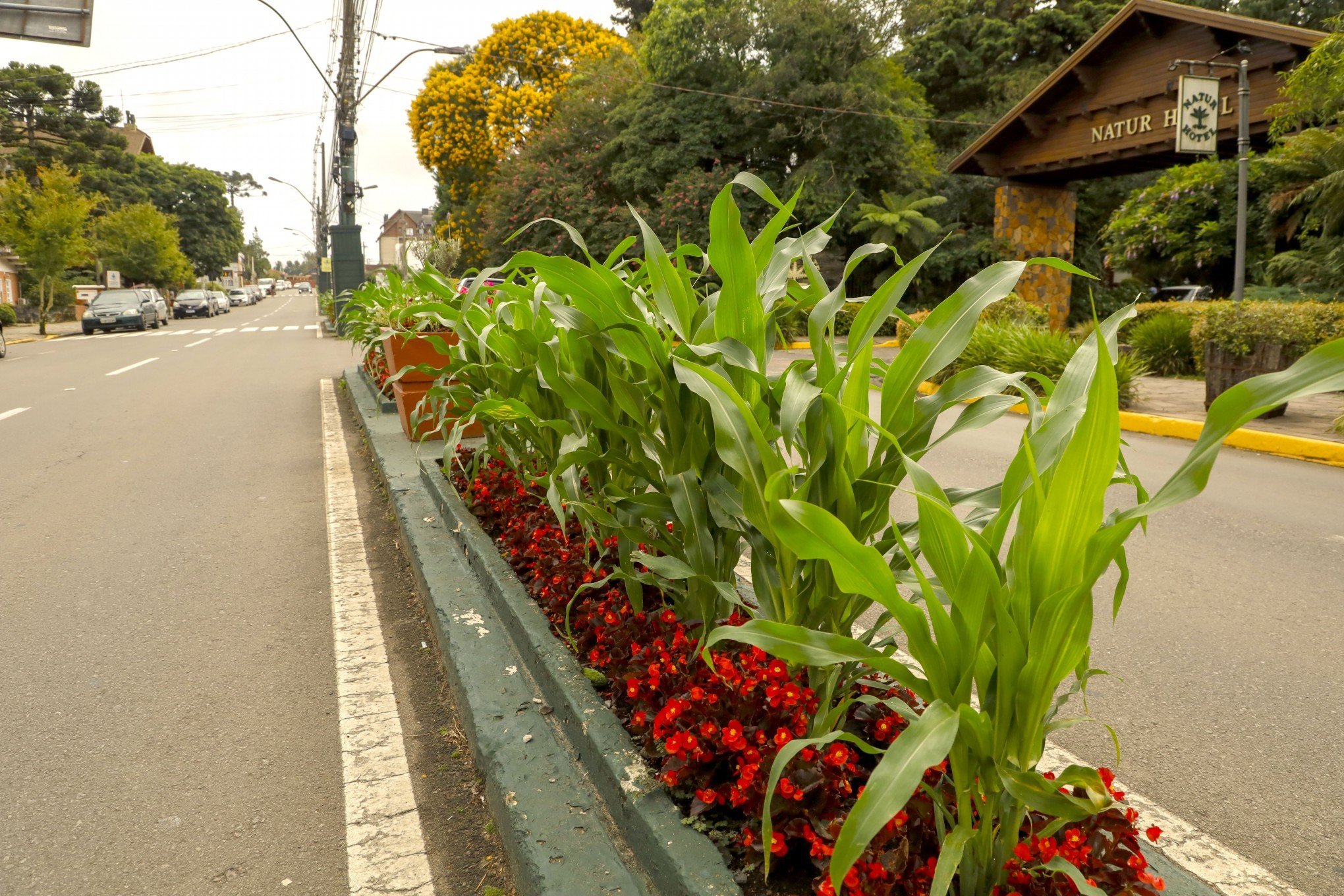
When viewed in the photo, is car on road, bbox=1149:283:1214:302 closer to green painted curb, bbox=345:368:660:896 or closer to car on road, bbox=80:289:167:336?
green painted curb, bbox=345:368:660:896

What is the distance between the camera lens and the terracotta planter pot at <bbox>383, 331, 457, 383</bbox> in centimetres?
717

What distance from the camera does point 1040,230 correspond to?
1839 cm

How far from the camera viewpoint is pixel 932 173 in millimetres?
25203

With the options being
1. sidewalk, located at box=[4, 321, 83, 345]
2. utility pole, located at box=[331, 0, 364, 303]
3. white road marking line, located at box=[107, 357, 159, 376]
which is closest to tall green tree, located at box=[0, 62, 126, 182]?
sidewalk, located at box=[4, 321, 83, 345]

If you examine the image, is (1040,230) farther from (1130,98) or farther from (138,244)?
(138,244)

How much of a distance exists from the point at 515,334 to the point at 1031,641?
251 centimetres

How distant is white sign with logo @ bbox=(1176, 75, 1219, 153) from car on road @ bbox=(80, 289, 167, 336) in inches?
1180

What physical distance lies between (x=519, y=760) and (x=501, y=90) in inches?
1333

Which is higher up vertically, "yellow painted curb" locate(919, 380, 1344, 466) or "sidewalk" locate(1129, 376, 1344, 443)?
"sidewalk" locate(1129, 376, 1344, 443)

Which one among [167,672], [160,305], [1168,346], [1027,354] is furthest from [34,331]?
[167,672]

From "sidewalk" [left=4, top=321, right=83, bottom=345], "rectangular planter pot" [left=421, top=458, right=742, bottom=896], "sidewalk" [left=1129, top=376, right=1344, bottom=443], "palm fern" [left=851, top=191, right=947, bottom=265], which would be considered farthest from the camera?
"sidewalk" [left=4, top=321, right=83, bottom=345]

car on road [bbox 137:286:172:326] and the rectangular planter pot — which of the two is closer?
the rectangular planter pot

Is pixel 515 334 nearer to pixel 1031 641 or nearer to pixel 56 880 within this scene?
pixel 56 880

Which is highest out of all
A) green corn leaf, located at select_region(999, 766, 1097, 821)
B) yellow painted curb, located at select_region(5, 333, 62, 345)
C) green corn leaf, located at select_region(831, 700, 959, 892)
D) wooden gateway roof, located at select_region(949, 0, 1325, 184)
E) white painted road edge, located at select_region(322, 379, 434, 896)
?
wooden gateway roof, located at select_region(949, 0, 1325, 184)
